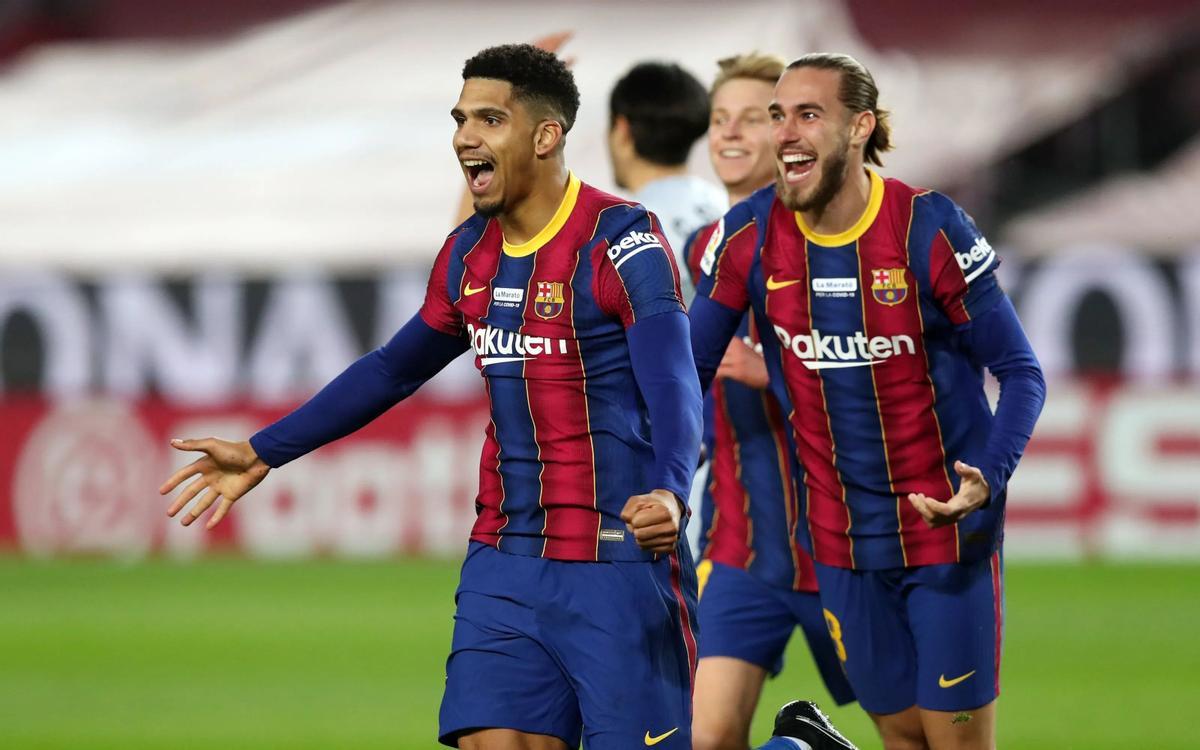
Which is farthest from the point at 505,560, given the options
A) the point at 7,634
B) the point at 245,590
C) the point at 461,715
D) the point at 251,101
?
the point at 251,101

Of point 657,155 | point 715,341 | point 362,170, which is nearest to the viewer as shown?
point 715,341

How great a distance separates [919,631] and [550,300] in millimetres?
1464

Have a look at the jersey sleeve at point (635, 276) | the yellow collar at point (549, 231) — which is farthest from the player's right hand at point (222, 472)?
the jersey sleeve at point (635, 276)

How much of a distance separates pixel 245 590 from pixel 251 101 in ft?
34.3

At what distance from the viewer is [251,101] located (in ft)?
71.7

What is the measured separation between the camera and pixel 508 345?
4.48 m

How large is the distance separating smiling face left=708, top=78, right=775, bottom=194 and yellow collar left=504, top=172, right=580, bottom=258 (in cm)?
179

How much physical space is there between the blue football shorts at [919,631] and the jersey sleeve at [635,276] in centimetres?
120

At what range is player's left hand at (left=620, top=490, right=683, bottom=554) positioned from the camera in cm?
389

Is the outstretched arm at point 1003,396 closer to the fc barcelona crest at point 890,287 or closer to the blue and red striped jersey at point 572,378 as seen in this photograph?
the fc barcelona crest at point 890,287

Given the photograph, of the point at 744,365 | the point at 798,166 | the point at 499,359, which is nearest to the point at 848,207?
the point at 798,166

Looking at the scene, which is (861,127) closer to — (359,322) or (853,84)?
(853,84)

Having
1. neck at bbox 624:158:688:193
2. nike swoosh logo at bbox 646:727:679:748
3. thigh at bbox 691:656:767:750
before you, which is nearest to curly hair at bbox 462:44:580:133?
nike swoosh logo at bbox 646:727:679:748

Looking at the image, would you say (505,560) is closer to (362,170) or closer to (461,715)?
(461,715)
